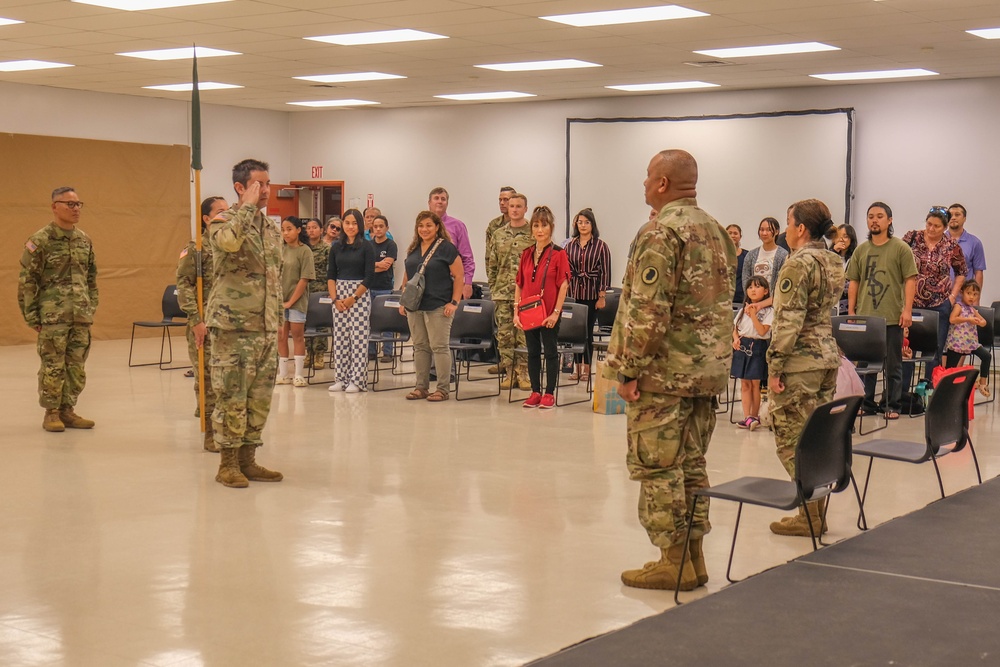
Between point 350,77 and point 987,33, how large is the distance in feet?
21.8

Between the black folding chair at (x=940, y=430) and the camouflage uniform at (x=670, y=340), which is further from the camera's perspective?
the black folding chair at (x=940, y=430)

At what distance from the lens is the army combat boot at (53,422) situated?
315 inches

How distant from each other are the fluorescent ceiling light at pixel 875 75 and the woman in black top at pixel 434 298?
506 cm

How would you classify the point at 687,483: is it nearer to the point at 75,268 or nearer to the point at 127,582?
the point at 127,582

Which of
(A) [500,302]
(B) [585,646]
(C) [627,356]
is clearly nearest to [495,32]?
(A) [500,302]

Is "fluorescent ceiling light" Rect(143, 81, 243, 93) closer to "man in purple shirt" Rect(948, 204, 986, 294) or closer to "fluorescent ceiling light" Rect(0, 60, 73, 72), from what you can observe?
"fluorescent ceiling light" Rect(0, 60, 73, 72)

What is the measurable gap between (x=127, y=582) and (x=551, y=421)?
4471 millimetres

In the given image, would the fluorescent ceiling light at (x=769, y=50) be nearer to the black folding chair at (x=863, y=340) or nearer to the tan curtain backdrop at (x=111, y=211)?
the black folding chair at (x=863, y=340)

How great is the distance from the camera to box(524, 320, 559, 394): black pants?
923 centimetres

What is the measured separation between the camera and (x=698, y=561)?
4.54 metres

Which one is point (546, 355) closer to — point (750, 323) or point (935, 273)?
point (750, 323)

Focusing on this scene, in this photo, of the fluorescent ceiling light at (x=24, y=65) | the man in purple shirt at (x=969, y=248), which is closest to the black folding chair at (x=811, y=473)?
the man in purple shirt at (x=969, y=248)

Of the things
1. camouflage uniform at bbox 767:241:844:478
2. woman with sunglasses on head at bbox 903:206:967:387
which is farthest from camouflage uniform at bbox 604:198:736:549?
woman with sunglasses on head at bbox 903:206:967:387

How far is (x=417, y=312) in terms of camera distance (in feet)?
31.8
